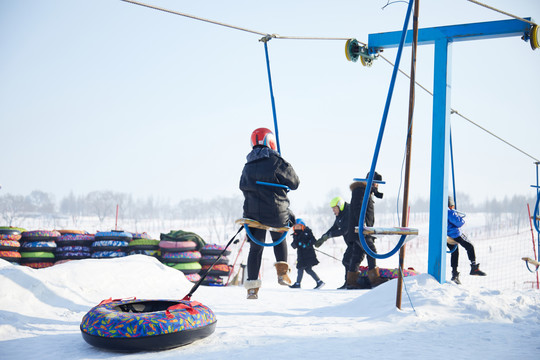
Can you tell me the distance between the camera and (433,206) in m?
5.54

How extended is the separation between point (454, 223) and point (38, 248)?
8421mm

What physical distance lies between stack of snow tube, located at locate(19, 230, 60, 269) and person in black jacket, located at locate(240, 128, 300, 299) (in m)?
6.74

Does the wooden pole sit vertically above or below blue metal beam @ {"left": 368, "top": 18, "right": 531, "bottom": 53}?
below

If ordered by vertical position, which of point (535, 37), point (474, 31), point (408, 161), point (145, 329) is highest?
point (474, 31)

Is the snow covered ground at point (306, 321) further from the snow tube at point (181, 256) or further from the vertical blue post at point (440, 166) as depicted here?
the snow tube at point (181, 256)

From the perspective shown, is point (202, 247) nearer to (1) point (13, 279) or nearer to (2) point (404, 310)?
(1) point (13, 279)

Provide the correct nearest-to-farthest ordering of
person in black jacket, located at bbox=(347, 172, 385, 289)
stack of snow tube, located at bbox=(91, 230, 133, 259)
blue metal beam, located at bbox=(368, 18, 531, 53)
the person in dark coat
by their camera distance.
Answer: blue metal beam, located at bbox=(368, 18, 531, 53) → person in black jacket, located at bbox=(347, 172, 385, 289) → the person in dark coat → stack of snow tube, located at bbox=(91, 230, 133, 259)

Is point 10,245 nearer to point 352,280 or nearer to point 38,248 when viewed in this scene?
point 38,248

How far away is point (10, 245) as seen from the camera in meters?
9.84

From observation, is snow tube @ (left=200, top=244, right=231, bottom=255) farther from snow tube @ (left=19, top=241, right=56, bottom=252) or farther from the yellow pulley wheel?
the yellow pulley wheel

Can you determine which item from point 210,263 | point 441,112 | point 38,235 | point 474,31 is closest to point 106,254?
point 38,235

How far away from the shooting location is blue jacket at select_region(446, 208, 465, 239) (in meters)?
7.08

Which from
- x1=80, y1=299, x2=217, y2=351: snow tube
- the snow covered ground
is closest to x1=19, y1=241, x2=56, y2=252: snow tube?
the snow covered ground

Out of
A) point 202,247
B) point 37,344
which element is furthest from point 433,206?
point 202,247
